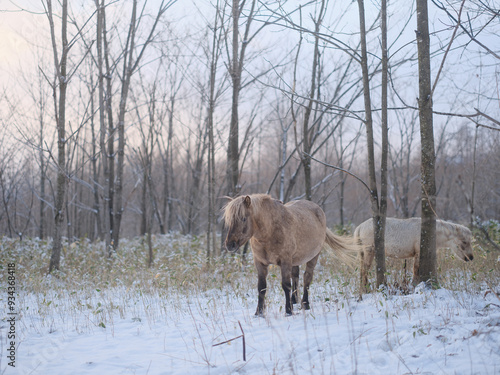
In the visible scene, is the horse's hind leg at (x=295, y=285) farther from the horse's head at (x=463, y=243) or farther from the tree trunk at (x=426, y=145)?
the horse's head at (x=463, y=243)

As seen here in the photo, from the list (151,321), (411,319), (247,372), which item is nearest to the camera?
Result: (247,372)

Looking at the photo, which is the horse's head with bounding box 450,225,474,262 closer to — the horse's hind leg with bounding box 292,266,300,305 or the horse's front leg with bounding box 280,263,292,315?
the horse's hind leg with bounding box 292,266,300,305

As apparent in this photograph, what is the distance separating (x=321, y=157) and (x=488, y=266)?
14401mm

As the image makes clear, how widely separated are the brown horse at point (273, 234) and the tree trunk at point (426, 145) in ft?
5.08

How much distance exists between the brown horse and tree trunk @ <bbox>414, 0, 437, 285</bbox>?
1549 millimetres

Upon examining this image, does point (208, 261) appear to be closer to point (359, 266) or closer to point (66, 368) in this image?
point (359, 266)

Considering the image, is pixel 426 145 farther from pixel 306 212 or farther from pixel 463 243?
pixel 463 243

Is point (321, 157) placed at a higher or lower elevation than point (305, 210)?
higher

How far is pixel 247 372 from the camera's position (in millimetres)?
3154

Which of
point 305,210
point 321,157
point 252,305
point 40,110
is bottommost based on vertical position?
point 252,305

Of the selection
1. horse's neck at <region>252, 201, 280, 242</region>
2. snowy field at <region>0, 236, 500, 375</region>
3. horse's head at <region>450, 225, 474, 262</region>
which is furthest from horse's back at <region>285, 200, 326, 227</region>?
horse's head at <region>450, 225, 474, 262</region>

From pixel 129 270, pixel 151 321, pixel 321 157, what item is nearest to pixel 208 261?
pixel 129 270

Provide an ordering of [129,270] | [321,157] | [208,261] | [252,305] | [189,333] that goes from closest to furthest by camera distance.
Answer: [189,333]
[252,305]
[129,270]
[208,261]
[321,157]

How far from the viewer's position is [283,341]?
3713mm
